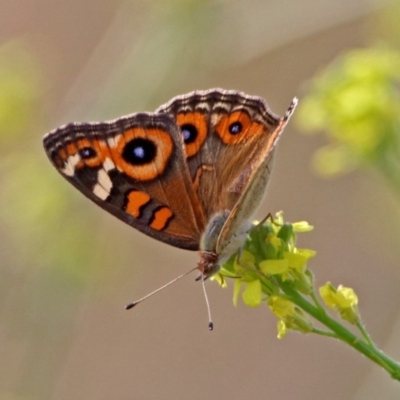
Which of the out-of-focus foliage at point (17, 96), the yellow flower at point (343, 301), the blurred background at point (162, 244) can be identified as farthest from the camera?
the out-of-focus foliage at point (17, 96)

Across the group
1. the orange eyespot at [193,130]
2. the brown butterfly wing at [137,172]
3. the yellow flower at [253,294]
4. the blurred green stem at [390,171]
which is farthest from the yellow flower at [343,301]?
the blurred green stem at [390,171]

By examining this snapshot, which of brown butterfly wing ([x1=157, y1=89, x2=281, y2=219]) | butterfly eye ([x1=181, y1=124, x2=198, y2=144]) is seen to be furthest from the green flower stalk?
butterfly eye ([x1=181, y1=124, x2=198, y2=144])

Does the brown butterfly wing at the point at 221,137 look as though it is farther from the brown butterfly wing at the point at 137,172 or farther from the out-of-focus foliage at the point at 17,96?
the out-of-focus foliage at the point at 17,96

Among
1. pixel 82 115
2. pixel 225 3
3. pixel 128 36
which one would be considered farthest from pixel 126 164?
pixel 128 36

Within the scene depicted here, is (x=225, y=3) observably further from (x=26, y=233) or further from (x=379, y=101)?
(x=26, y=233)

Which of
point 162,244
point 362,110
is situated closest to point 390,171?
point 362,110

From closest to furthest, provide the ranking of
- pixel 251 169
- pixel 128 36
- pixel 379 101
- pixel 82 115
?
pixel 251 169, pixel 379 101, pixel 82 115, pixel 128 36
